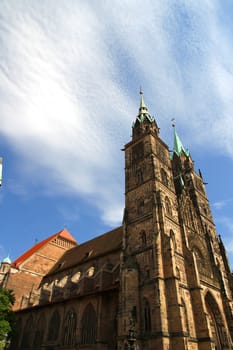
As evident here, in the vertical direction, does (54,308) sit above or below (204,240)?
below

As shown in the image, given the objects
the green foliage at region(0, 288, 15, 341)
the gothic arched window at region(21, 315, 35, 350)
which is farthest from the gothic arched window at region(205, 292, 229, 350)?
the gothic arched window at region(21, 315, 35, 350)

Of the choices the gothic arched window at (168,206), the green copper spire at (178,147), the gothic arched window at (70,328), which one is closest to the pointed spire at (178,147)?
the green copper spire at (178,147)

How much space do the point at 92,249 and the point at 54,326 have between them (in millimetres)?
10015

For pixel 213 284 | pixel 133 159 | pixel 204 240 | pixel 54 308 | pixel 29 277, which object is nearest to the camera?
pixel 213 284

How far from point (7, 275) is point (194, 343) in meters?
24.7

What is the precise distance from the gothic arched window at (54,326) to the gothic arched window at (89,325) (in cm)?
402

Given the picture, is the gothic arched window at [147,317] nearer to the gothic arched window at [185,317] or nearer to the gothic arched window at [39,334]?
the gothic arched window at [185,317]

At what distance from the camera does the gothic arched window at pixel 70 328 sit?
24.2 meters

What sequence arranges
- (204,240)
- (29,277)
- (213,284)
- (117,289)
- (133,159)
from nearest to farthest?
(117,289) → (213,284) → (204,240) → (133,159) → (29,277)

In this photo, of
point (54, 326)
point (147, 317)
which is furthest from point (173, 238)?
point (54, 326)

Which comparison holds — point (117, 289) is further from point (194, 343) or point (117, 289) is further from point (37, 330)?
point (37, 330)

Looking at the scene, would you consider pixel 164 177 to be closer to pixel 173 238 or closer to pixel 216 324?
pixel 173 238

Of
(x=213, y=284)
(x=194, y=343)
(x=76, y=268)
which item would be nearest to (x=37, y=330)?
(x=76, y=268)

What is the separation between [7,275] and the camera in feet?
113
